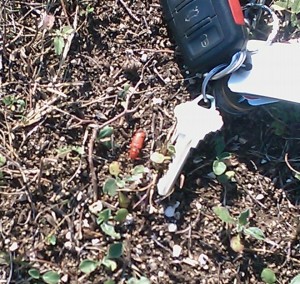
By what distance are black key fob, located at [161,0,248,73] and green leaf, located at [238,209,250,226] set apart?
12.8 inches

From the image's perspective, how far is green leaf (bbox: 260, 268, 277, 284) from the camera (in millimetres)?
1629

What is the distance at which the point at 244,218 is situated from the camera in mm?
1621

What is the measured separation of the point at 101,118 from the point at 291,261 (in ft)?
1.75

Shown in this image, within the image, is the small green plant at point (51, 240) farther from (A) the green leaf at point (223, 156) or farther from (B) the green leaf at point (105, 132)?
(A) the green leaf at point (223, 156)

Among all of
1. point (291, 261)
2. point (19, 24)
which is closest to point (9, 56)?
point (19, 24)

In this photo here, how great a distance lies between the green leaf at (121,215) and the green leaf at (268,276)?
0.32m

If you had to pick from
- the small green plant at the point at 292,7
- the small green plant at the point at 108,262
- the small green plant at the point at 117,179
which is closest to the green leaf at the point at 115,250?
the small green plant at the point at 108,262

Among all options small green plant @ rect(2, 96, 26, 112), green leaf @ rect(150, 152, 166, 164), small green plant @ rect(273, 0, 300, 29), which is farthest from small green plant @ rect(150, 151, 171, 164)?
small green plant @ rect(273, 0, 300, 29)

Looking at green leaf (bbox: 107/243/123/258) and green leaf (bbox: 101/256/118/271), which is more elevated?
green leaf (bbox: 107/243/123/258)

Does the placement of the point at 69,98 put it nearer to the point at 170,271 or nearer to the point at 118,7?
the point at 118,7

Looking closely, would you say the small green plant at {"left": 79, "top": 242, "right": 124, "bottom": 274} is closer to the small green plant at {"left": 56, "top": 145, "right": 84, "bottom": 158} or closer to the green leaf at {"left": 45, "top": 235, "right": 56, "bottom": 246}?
the green leaf at {"left": 45, "top": 235, "right": 56, "bottom": 246}

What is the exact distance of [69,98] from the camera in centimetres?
170

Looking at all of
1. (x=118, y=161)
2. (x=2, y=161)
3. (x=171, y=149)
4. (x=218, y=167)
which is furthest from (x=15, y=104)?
(x=218, y=167)

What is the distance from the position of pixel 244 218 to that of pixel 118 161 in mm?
306
